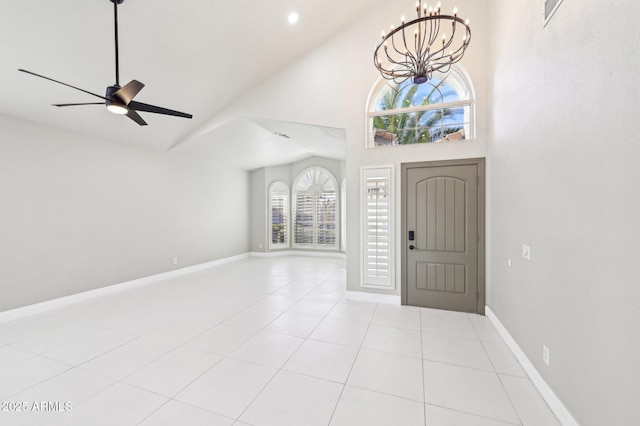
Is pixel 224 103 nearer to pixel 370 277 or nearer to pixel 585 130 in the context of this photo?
pixel 370 277

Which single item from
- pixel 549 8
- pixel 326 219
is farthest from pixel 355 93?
pixel 326 219

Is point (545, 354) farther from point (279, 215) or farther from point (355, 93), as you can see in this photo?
point (279, 215)

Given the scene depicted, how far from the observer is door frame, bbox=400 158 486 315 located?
3859 mm

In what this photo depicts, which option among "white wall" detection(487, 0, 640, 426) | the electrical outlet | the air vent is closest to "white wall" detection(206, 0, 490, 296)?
"white wall" detection(487, 0, 640, 426)

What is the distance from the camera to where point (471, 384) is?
7.50ft

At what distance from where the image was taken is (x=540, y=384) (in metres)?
2.18

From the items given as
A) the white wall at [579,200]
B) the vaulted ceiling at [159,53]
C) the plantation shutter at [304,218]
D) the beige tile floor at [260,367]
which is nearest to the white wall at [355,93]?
the vaulted ceiling at [159,53]

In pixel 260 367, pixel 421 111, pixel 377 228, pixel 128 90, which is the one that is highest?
pixel 421 111

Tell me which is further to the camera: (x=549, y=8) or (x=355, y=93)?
(x=355, y=93)

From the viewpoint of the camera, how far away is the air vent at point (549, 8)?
6.66 ft

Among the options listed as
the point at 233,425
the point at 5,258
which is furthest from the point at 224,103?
the point at 233,425

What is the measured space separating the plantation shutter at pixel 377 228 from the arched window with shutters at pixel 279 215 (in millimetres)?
5180

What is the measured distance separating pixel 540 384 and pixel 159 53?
217 inches

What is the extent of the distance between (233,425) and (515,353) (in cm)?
278
